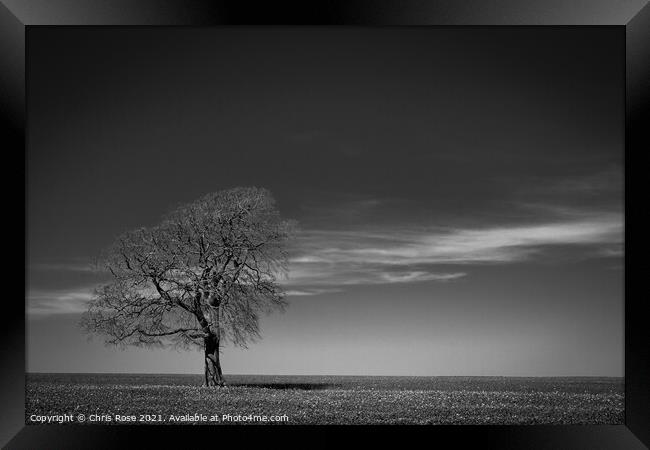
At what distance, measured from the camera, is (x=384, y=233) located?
1305cm

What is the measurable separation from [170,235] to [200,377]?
2.73 m

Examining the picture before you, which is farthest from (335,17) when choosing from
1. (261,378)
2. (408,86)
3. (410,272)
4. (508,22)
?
(261,378)

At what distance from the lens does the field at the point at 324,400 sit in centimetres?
1208

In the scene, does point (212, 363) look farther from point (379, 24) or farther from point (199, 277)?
point (379, 24)

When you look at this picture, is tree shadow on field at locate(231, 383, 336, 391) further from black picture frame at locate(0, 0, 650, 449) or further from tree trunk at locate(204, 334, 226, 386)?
black picture frame at locate(0, 0, 650, 449)

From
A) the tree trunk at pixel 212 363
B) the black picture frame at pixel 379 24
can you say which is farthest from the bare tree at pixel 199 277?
the black picture frame at pixel 379 24

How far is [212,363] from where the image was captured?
14188 mm

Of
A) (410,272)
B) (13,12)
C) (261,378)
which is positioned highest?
(13,12)

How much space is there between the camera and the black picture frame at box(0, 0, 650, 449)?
10.0m

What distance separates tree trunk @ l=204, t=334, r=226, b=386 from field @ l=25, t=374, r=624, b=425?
26 cm

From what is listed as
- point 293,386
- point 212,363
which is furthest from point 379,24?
point 293,386

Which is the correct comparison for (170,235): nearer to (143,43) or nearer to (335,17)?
(143,43)

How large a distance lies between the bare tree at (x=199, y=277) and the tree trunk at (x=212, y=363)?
18 mm

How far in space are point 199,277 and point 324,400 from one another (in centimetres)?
339
